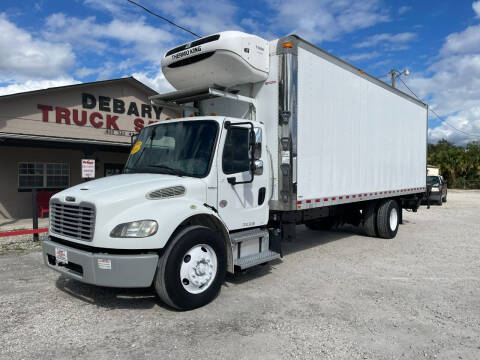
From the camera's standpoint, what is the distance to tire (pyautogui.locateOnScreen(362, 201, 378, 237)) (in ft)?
31.0

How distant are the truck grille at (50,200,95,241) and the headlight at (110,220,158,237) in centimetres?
30

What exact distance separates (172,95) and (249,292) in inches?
128

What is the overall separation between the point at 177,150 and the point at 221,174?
2.39 feet

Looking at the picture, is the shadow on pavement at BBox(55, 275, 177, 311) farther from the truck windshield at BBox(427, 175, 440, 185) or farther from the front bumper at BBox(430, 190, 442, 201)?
the truck windshield at BBox(427, 175, 440, 185)

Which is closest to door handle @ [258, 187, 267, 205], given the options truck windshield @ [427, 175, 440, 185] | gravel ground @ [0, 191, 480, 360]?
gravel ground @ [0, 191, 480, 360]

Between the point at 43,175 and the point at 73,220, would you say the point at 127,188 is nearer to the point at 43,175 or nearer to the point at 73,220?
the point at 73,220

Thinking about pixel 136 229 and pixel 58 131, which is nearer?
pixel 136 229

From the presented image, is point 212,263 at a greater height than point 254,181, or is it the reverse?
point 254,181

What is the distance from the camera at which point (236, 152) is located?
17.0ft

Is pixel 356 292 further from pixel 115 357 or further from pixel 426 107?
pixel 426 107

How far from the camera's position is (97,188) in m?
4.58

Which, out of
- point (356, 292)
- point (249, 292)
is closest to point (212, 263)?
point (249, 292)

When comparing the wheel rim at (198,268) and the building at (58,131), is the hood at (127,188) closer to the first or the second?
the wheel rim at (198,268)

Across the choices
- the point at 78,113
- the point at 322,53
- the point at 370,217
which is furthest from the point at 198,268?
the point at 78,113
